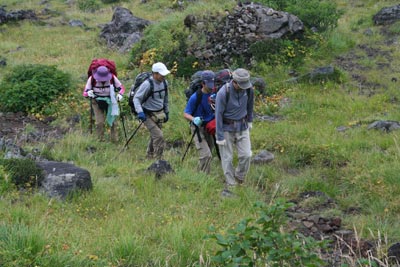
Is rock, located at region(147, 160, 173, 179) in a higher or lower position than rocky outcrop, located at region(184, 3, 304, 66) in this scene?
lower

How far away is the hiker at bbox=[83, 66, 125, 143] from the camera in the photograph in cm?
1091

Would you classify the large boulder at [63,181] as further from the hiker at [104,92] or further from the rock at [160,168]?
the hiker at [104,92]

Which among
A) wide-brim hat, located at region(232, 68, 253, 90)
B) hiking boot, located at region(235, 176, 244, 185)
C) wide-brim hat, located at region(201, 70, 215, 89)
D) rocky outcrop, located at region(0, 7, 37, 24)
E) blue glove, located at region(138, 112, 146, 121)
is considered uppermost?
wide-brim hat, located at region(232, 68, 253, 90)

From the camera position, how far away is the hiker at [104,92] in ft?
35.8

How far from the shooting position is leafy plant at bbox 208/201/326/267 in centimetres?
432

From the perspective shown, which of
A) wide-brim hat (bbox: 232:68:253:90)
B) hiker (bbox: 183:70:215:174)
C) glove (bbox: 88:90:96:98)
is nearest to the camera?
wide-brim hat (bbox: 232:68:253:90)

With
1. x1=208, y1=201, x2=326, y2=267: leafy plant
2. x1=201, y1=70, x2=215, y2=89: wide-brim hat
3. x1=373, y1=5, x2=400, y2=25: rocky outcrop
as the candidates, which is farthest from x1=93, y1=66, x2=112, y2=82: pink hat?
x1=373, y1=5, x2=400, y2=25: rocky outcrop

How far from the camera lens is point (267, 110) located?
12992 mm

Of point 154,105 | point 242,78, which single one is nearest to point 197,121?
point 242,78

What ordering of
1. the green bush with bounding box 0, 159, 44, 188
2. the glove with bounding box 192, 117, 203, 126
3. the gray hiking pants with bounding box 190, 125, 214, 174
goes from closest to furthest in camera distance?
the green bush with bounding box 0, 159, 44, 188, the glove with bounding box 192, 117, 203, 126, the gray hiking pants with bounding box 190, 125, 214, 174

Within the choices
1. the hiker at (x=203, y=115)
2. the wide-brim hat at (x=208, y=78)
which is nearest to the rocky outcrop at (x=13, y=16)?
the hiker at (x=203, y=115)

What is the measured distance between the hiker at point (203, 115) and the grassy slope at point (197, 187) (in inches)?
A: 13.4

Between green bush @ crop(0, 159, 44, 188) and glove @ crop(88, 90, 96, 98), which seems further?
glove @ crop(88, 90, 96, 98)

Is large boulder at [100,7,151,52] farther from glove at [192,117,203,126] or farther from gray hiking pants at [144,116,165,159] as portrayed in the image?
glove at [192,117,203,126]
